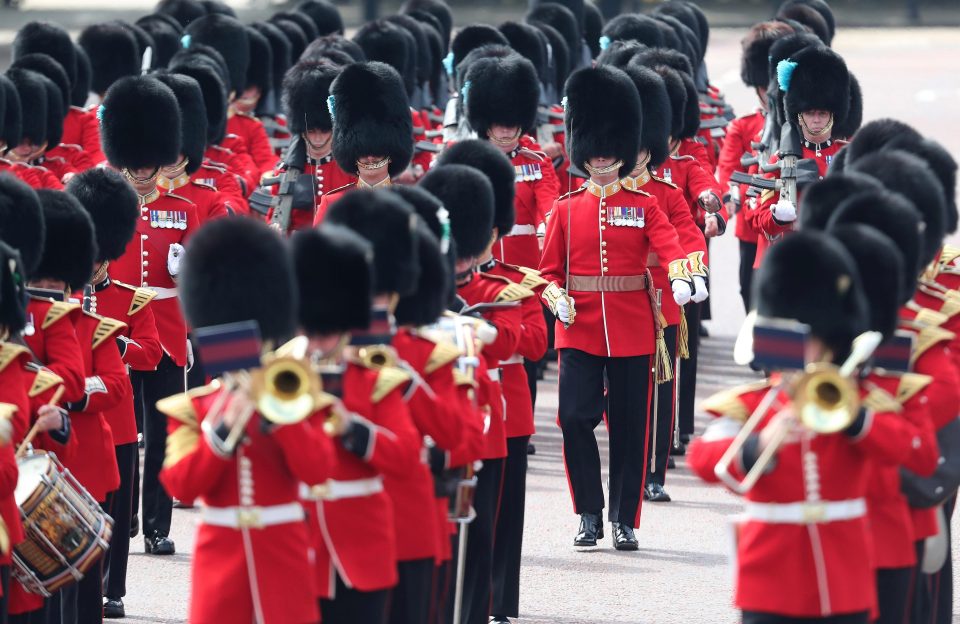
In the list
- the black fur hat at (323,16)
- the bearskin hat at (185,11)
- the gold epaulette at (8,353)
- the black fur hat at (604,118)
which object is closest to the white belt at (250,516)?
the gold epaulette at (8,353)

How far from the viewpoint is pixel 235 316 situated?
14.6 ft

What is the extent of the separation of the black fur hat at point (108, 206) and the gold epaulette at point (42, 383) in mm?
1437

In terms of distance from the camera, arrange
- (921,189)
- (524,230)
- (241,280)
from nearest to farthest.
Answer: (241,280)
(921,189)
(524,230)

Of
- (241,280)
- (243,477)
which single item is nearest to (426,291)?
(241,280)

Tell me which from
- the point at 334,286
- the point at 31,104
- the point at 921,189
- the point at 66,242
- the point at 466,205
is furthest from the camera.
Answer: the point at 31,104

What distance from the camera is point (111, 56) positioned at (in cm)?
1182

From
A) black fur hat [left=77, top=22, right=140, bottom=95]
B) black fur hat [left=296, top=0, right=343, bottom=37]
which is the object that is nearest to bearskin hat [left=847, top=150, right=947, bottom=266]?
black fur hat [left=77, top=22, right=140, bottom=95]

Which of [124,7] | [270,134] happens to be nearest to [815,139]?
[270,134]

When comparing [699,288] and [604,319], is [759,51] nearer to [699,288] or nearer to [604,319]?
[699,288]

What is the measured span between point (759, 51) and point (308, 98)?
2.97 m

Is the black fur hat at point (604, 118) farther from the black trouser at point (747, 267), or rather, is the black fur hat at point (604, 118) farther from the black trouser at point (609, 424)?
the black trouser at point (747, 267)

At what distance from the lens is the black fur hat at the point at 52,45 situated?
36.9 ft

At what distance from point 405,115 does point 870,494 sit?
3232mm

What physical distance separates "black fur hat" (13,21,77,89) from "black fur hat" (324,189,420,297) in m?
6.34
